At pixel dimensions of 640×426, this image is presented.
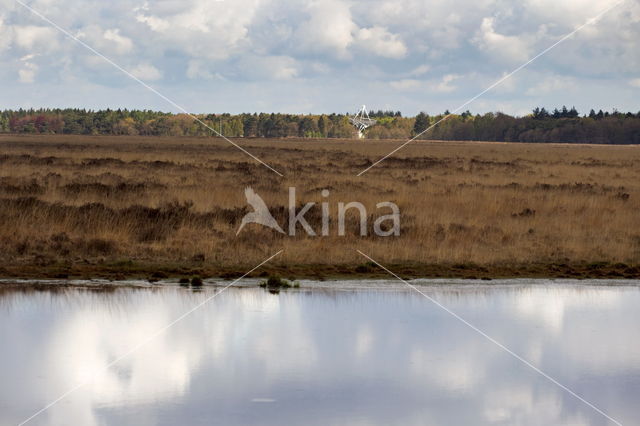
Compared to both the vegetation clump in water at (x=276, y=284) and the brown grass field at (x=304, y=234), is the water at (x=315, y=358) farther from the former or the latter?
the brown grass field at (x=304, y=234)

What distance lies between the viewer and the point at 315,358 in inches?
427

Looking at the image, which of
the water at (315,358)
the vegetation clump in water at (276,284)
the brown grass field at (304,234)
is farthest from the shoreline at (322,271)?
the water at (315,358)

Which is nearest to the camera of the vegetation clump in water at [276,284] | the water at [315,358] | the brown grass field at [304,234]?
the water at [315,358]

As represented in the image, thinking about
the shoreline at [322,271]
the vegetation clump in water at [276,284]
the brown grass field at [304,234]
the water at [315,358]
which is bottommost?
the water at [315,358]

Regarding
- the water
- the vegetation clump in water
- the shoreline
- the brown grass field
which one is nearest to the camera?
the water

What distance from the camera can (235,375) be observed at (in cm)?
1002

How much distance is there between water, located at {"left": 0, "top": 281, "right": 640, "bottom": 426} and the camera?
8.90m

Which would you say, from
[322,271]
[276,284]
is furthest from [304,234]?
[276,284]

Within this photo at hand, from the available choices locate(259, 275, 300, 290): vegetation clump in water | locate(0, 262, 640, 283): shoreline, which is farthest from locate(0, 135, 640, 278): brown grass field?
locate(259, 275, 300, 290): vegetation clump in water

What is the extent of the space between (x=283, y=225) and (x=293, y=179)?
51.0 ft

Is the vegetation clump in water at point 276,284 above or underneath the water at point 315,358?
above

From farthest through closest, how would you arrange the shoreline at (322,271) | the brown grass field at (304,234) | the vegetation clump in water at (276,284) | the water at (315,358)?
the brown grass field at (304,234) < the shoreline at (322,271) < the vegetation clump in water at (276,284) < the water at (315,358)

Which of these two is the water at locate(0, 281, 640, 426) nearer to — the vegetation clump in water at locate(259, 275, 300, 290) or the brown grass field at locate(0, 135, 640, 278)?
the vegetation clump in water at locate(259, 275, 300, 290)

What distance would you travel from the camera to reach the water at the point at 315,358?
8898mm
